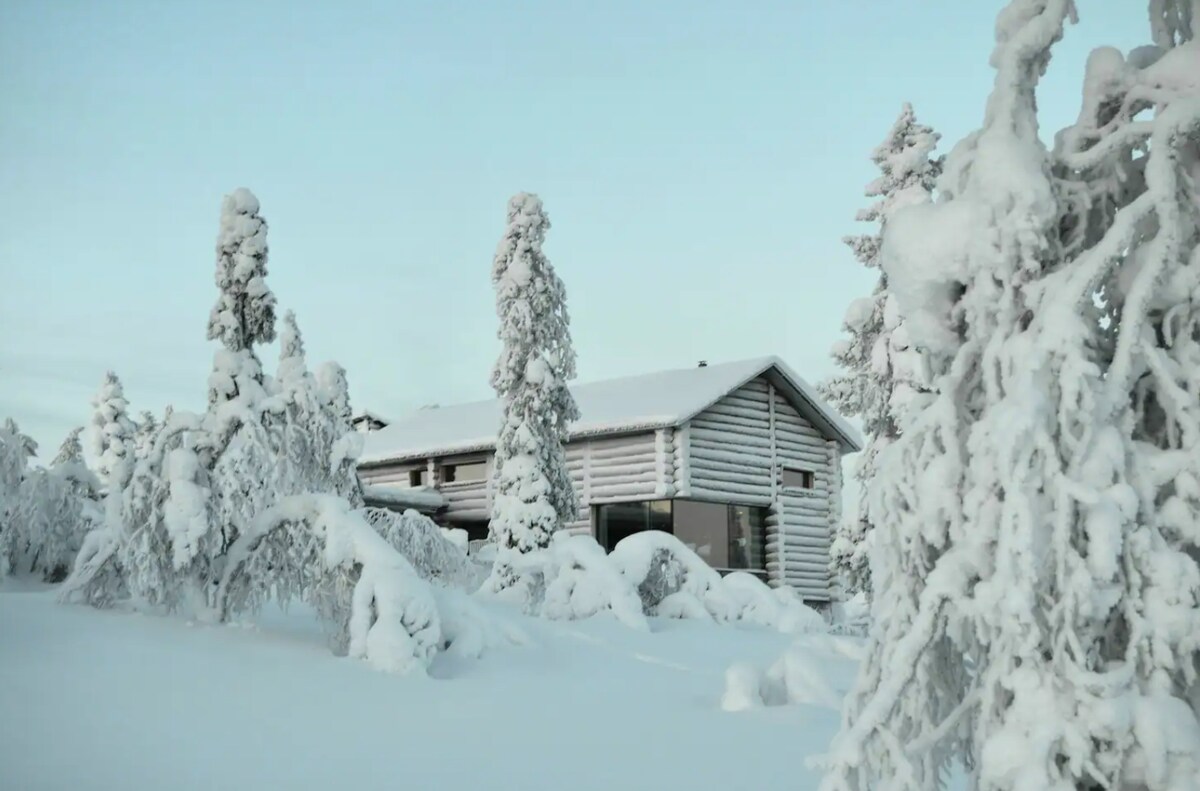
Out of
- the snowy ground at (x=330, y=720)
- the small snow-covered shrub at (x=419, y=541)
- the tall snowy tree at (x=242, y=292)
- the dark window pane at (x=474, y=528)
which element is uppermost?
the tall snowy tree at (x=242, y=292)

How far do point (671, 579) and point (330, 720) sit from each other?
1054 centimetres

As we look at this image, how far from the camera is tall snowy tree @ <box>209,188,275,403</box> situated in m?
11.5

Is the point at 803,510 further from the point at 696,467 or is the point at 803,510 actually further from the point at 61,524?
the point at 61,524

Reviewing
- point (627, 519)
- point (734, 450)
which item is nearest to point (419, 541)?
point (627, 519)

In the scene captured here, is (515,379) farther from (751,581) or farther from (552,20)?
(552,20)

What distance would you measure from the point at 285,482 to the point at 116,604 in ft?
7.42

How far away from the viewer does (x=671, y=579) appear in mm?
17438

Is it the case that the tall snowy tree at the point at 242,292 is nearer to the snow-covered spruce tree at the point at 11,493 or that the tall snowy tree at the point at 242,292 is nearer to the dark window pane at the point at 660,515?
the snow-covered spruce tree at the point at 11,493

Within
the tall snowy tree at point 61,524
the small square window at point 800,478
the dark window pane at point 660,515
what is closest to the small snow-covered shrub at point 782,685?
the tall snowy tree at point 61,524

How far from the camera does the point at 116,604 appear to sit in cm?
1111

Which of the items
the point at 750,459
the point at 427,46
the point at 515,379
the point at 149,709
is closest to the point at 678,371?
the point at 750,459

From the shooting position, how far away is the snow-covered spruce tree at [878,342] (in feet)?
61.2

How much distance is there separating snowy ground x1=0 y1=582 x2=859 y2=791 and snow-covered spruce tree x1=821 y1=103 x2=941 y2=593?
9567 mm

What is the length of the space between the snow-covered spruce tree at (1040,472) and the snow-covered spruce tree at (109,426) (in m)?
45.8
